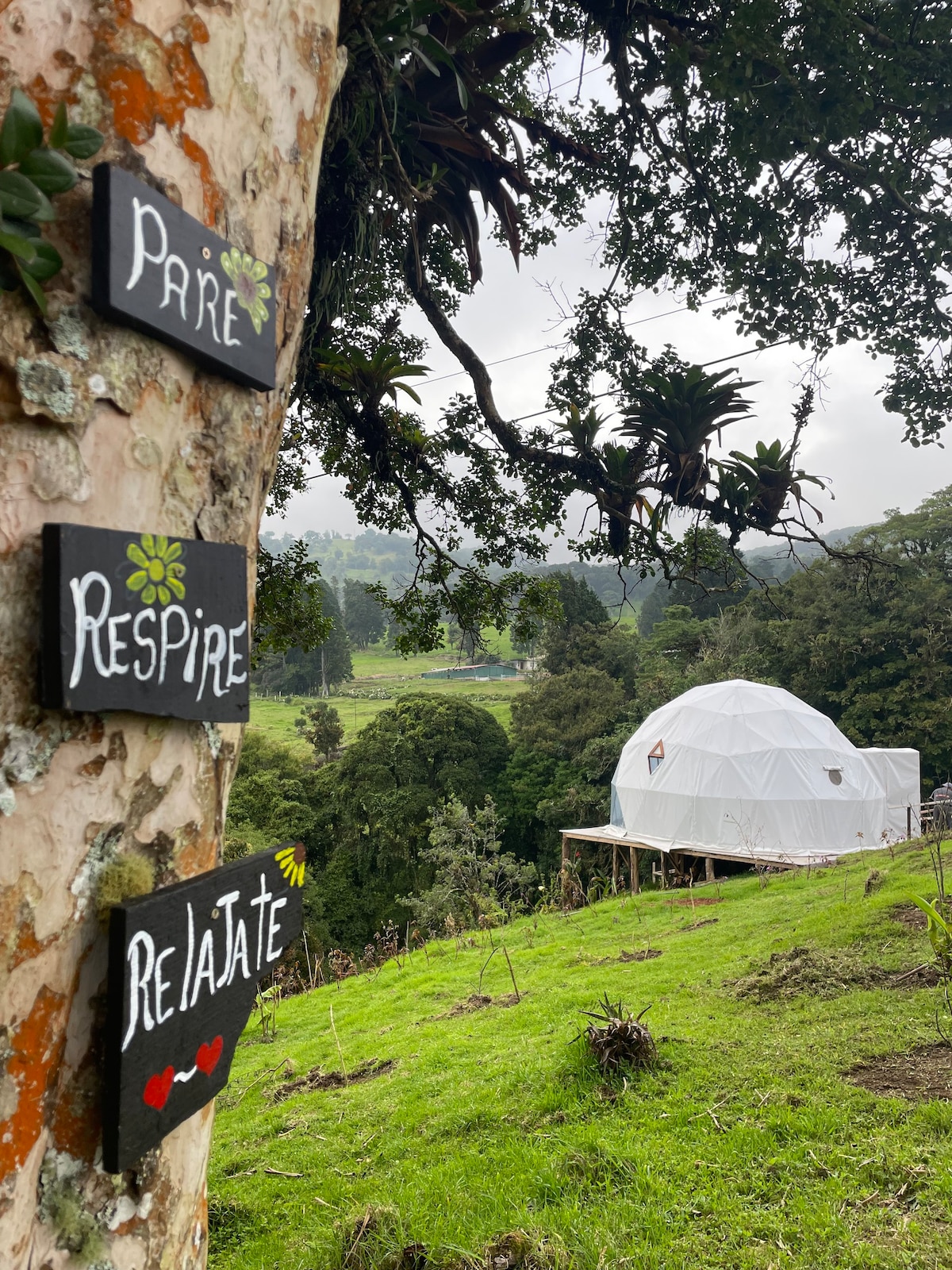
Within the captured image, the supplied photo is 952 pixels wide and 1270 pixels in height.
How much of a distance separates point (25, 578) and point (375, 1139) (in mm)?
4147

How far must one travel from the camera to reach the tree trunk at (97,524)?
959 millimetres

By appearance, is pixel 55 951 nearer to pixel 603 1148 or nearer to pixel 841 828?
pixel 603 1148

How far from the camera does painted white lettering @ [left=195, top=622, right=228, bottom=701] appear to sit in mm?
1248

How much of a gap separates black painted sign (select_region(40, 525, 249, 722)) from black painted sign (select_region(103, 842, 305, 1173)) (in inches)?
10.7

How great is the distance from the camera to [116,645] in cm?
106

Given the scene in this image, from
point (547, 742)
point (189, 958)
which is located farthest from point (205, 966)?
point (547, 742)

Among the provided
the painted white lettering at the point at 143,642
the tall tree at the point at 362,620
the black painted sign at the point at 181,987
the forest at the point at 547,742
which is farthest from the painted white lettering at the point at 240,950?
the tall tree at the point at 362,620

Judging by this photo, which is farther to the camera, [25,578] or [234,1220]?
[234,1220]

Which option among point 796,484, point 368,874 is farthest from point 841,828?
point 796,484

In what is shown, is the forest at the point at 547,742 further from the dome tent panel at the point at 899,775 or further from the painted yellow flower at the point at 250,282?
the painted yellow flower at the point at 250,282

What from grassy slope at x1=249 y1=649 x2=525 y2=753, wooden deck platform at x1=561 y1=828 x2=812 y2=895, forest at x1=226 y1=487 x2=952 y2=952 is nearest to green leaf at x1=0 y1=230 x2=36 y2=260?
wooden deck platform at x1=561 y1=828 x2=812 y2=895

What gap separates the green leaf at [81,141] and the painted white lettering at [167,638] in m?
0.58

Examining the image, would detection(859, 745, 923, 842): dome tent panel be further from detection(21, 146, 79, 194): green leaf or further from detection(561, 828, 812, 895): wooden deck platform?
detection(21, 146, 79, 194): green leaf

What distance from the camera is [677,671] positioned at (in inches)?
1229
